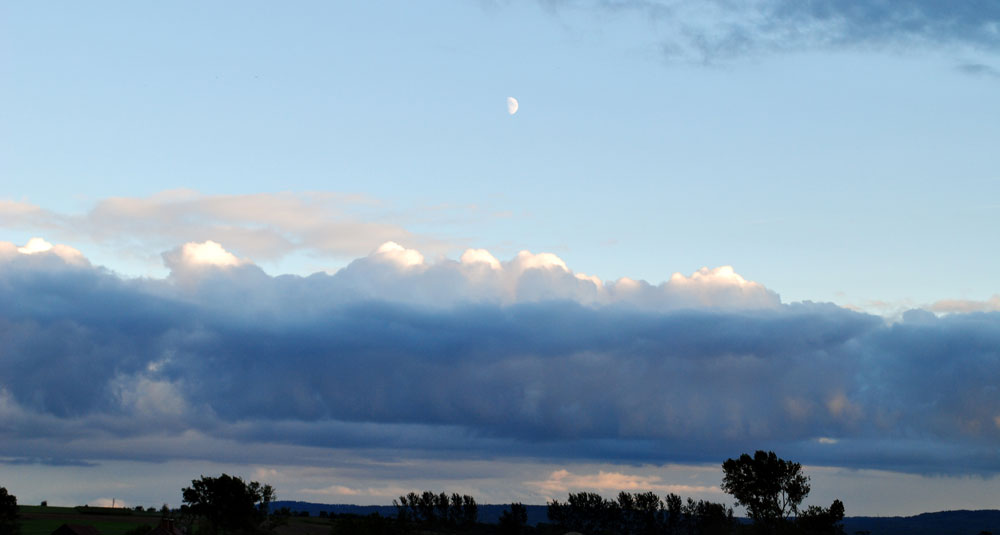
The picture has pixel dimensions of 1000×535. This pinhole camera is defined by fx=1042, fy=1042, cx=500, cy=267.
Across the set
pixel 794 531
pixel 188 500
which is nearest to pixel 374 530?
pixel 188 500

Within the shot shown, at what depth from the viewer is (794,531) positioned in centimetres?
19900

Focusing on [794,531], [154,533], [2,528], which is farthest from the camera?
[794,531]

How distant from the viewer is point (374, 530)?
16425cm

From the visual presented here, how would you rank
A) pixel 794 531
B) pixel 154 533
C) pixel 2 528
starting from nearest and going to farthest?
pixel 154 533, pixel 2 528, pixel 794 531

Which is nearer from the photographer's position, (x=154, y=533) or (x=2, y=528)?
(x=154, y=533)

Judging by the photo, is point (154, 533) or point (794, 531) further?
point (794, 531)

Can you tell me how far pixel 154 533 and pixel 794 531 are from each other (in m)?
116

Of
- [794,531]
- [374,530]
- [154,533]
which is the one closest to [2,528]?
[154,533]

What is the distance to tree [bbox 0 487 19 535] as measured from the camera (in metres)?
175

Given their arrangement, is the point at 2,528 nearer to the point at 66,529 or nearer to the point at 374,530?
the point at 66,529

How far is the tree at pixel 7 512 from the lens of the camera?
175 m

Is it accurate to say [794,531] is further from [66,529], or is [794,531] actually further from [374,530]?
[66,529]

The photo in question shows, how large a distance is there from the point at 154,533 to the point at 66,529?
85.9 feet

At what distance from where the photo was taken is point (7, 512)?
176 meters
